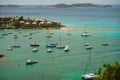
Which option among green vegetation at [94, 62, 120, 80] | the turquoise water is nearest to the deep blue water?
the turquoise water

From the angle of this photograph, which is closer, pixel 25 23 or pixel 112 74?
pixel 112 74

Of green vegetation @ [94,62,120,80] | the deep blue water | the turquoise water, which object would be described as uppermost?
the deep blue water

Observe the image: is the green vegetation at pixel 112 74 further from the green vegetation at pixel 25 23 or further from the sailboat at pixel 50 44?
the sailboat at pixel 50 44

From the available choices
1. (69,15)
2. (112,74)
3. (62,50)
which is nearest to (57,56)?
(62,50)

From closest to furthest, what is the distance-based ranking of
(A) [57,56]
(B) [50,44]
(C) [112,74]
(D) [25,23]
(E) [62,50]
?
1. (C) [112,74]
2. (A) [57,56]
3. (E) [62,50]
4. (D) [25,23]
5. (B) [50,44]

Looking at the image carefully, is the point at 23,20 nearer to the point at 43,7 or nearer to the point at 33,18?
the point at 33,18

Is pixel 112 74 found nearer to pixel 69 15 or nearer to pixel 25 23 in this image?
pixel 25 23

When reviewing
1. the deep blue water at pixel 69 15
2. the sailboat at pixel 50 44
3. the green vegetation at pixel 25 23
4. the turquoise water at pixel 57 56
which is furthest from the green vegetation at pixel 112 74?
the sailboat at pixel 50 44

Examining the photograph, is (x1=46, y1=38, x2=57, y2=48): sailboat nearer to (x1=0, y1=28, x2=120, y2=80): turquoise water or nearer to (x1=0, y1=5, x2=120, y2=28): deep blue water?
Answer: (x1=0, y1=28, x2=120, y2=80): turquoise water
